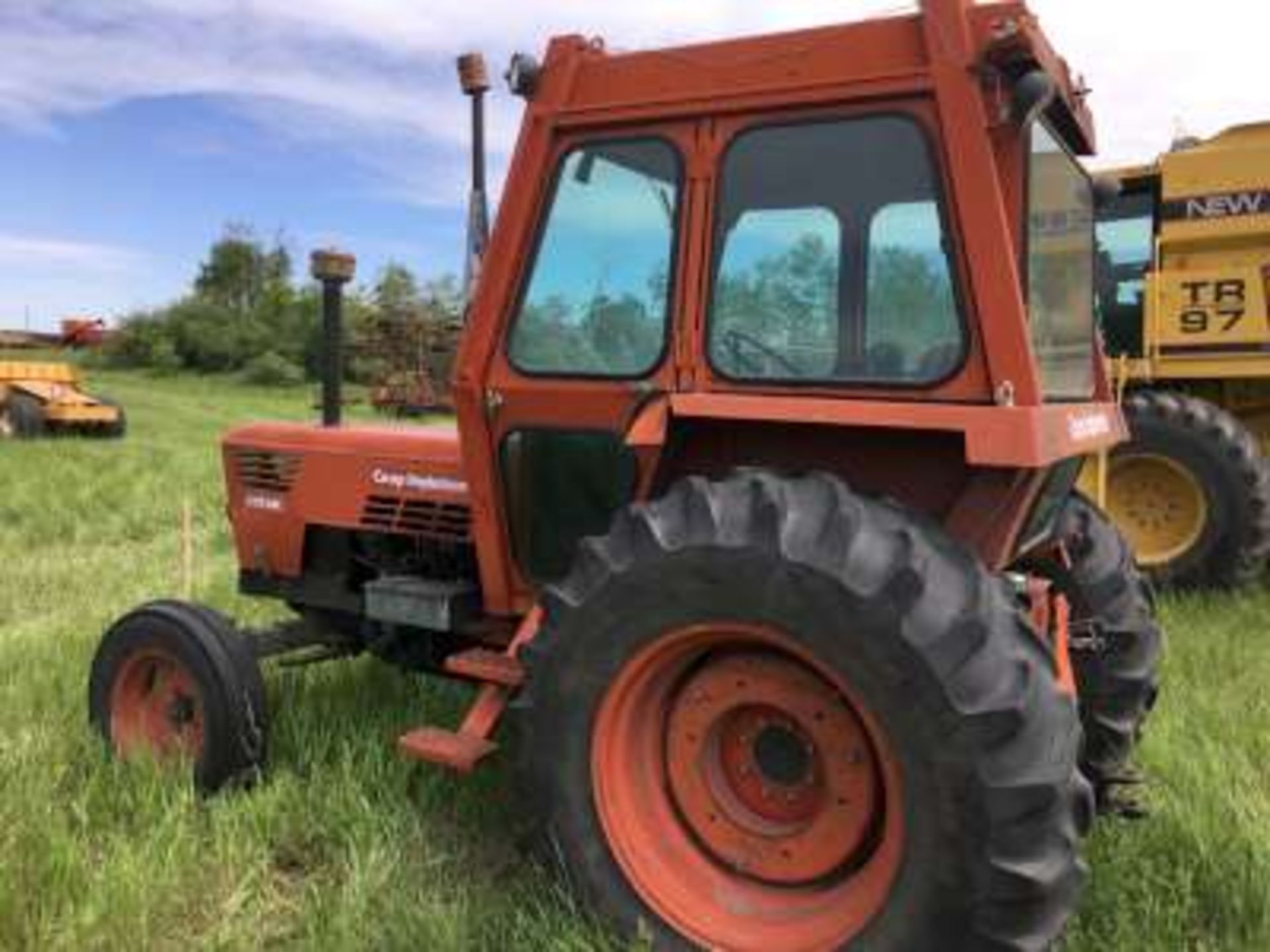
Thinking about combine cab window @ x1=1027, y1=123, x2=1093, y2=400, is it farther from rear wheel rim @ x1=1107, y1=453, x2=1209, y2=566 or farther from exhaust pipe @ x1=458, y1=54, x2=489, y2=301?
rear wheel rim @ x1=1107, y1=453, x2=1209, y2=566

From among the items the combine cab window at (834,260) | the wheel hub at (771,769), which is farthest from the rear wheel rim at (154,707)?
the combine cab window at (834,260)

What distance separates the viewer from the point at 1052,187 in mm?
4227

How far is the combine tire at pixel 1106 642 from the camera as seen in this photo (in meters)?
4.54

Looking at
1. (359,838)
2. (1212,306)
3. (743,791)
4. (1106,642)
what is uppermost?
(1212,306)

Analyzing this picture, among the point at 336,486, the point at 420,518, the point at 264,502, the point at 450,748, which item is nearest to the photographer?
the point at 450,748

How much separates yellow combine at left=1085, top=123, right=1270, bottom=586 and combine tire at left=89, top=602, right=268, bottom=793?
5.54 metres

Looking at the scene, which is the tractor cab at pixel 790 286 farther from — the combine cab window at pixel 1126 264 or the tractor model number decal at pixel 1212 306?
the combine cab window at pixel 1126 264

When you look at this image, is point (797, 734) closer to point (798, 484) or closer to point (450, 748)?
point (798, 484)

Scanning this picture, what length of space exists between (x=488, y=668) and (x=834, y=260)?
1553 mm

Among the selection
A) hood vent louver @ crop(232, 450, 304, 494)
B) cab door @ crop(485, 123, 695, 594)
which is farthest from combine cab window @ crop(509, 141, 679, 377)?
hood vent louver @ crop(232, 450, 304, 494)

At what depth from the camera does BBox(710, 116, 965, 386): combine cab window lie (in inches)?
144

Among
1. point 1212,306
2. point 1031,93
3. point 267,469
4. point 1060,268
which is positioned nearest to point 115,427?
point 1212,306

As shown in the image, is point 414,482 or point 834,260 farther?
point 414,482

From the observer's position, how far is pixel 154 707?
5043 millimetres
